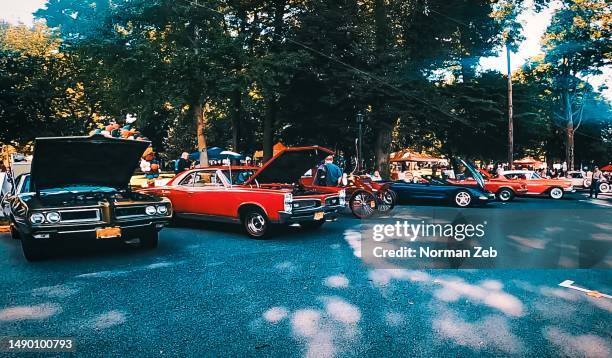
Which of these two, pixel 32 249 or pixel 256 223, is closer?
pixel 32 249

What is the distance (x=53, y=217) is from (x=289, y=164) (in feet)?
15.8

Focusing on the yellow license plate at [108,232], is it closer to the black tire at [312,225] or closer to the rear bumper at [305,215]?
the rear bumper at [305,215]

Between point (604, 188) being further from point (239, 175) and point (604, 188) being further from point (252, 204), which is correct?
point (252, 204)

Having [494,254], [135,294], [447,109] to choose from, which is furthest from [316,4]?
[135,294]

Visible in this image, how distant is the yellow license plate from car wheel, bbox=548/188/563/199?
18.6 m

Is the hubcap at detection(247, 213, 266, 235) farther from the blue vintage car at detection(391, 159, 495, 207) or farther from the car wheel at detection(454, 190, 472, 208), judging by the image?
the car wheel at detection(454, 190, 472, 208)

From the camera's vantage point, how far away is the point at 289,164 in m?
9.34

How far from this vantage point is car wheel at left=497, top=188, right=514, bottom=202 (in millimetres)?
17609

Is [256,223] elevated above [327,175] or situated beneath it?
situated beneath

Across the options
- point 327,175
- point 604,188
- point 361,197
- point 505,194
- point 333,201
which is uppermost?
point 327,175

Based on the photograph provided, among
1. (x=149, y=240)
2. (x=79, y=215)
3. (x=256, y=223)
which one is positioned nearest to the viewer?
(x=79, y=215)

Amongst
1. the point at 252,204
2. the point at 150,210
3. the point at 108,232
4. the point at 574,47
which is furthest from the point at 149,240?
the point at 574,47

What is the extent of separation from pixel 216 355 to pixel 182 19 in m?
19.7

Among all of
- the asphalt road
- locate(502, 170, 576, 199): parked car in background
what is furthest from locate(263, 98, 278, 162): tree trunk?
the asphalt road
